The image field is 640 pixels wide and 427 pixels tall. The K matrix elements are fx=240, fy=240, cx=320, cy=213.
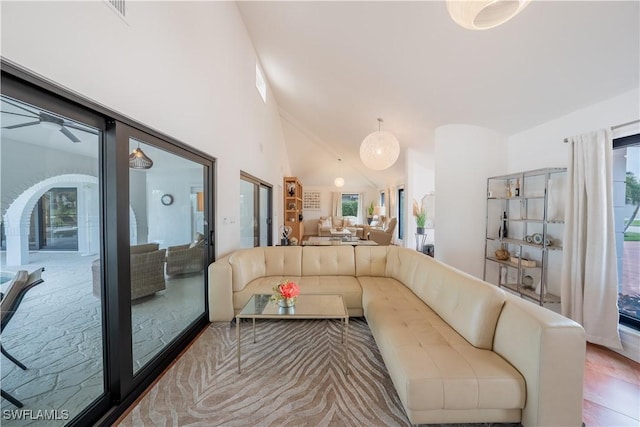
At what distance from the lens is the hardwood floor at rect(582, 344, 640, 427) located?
5.04ft

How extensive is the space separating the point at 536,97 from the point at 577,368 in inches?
103

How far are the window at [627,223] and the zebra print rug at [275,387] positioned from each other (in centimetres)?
248

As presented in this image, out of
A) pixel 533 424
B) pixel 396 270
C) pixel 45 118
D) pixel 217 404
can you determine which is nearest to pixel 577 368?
pixel 533 424

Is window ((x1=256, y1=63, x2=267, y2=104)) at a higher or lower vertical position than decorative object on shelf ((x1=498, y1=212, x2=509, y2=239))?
higher

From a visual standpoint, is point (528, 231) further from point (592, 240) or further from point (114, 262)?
point (114, 262)

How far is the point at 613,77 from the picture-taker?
81.3 inches

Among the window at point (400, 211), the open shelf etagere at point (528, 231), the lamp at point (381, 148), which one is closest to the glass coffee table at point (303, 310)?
the lamp at point (381, 148)

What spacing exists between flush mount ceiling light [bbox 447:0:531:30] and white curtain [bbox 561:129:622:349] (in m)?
1.93

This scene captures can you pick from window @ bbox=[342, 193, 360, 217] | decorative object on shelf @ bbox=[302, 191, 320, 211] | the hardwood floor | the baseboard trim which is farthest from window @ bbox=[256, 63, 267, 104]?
window @ bbox=[342, 193, 360, 217]

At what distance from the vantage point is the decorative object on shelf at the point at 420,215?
6.25m

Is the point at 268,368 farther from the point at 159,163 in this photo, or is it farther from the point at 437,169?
the point at 437,169

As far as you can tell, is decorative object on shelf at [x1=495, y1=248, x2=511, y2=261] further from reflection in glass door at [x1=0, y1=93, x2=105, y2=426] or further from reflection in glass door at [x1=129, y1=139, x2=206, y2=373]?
reflection in glass door at [x1=0, y1=93, x2=105, y2=426]

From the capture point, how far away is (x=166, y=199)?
2.23 metres

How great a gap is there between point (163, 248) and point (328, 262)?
188 centimetres
